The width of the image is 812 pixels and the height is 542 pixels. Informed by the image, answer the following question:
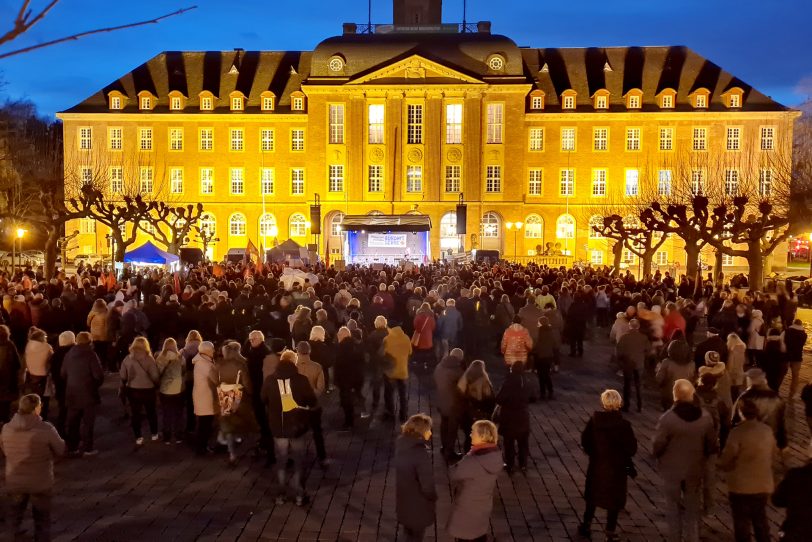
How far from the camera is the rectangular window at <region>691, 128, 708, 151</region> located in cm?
5591

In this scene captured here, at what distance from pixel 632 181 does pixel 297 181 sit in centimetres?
2587

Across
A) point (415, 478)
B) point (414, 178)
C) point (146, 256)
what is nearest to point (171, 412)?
point (415, 478)

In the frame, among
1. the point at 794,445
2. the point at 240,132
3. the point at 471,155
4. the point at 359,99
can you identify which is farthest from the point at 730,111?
the point at 794,445

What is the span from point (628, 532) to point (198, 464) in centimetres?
516

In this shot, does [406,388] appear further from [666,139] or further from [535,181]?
[666,139]

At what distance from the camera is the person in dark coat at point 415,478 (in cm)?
571

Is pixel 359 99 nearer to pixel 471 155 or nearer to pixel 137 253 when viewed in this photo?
pixel 471 155

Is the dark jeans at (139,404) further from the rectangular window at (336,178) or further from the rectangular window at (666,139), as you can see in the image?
the rectangular window at (666,139)

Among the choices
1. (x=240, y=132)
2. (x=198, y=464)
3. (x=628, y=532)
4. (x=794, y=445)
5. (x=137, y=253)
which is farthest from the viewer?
(x=240, y=132)

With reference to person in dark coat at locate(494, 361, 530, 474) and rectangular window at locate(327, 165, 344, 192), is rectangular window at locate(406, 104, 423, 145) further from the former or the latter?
person in dark coat at locate(494, 361, 530, 474)

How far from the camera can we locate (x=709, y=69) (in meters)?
58.4

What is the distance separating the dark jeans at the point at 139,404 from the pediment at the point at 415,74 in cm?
4638

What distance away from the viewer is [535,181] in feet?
187

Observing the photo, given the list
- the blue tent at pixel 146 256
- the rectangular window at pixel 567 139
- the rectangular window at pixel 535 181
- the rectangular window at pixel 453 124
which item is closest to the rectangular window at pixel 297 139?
the rectangular window at pixel 453 124
